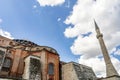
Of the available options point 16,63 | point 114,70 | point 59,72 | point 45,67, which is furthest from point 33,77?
point 114,70

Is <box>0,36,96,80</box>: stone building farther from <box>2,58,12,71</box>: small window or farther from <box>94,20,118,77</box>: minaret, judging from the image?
<box>94,20,118,77</box>: minaret

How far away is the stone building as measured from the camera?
18.2 meters

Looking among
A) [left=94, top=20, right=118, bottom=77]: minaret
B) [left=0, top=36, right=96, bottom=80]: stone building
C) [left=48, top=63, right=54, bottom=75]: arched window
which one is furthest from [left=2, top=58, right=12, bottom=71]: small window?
[left=94, top=20, right=118, bottom=77]: minaret

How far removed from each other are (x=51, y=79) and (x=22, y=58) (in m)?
5.61

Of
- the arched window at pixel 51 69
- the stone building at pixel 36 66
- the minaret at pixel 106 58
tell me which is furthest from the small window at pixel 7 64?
the minaret at pixel 106 58

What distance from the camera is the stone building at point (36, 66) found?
18.2m

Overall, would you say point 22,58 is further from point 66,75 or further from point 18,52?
point 66,75

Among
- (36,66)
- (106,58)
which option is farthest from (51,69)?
(106,58)

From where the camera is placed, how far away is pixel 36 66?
1869 cm

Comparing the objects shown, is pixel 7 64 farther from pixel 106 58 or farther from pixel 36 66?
pixel 106 58

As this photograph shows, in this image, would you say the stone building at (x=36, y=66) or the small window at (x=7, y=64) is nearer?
the stone building at (x=36, y=66)

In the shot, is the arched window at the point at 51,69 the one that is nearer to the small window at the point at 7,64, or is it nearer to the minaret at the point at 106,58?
the small window at the point at 7,64

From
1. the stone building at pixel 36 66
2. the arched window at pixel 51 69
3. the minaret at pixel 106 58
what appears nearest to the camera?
the stone building at pixel 36 66

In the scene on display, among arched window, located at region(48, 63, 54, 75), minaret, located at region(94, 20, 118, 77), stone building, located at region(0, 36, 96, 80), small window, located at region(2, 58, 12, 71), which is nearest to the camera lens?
stone building, located at region(0, 36, 96, 80)
